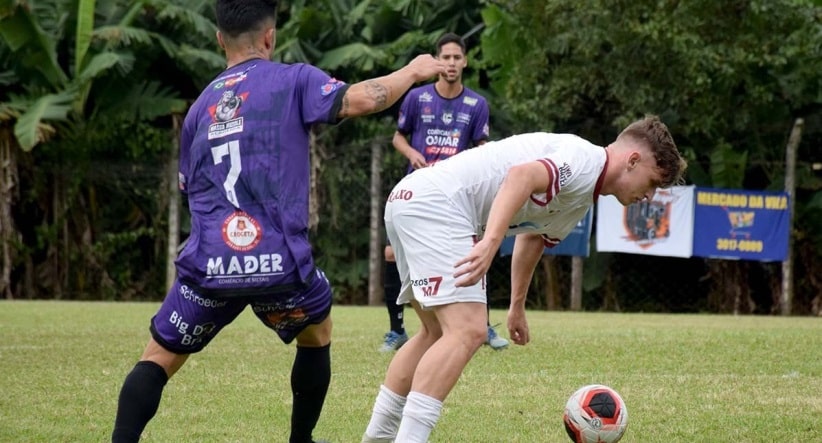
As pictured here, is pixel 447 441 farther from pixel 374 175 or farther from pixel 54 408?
pixel 374 175

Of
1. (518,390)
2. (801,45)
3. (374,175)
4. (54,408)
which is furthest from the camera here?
(374,175)

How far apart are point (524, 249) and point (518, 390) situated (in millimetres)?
1775

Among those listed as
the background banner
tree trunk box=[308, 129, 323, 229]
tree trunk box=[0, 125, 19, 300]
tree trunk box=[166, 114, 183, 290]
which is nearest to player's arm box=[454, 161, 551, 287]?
the background banner

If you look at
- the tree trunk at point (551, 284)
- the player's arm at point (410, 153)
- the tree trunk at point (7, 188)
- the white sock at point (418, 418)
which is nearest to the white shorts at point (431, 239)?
the white sock at point (418, 418)

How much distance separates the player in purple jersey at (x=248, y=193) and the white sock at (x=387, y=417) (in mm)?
610

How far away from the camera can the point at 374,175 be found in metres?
18.6

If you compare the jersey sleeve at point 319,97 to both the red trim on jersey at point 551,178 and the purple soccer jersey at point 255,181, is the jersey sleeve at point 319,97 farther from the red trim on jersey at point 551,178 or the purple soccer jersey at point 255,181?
the red trim on jersey at point 551,178

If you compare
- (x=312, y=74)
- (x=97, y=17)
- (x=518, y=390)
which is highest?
(x=97, y=17)

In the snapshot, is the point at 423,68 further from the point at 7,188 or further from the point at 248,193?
the point at 7,188

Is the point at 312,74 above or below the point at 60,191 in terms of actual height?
above

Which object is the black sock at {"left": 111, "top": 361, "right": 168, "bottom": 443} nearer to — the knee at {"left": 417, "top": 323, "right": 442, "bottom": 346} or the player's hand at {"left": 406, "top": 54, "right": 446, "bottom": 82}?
the knee at {"left": 417, "top": 323, "right": 442, "bottom": 346}

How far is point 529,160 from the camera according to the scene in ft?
16.0

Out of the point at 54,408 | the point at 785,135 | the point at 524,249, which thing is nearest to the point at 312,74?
the point at 524,249

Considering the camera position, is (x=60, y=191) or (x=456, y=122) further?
(x=60, y=191)
